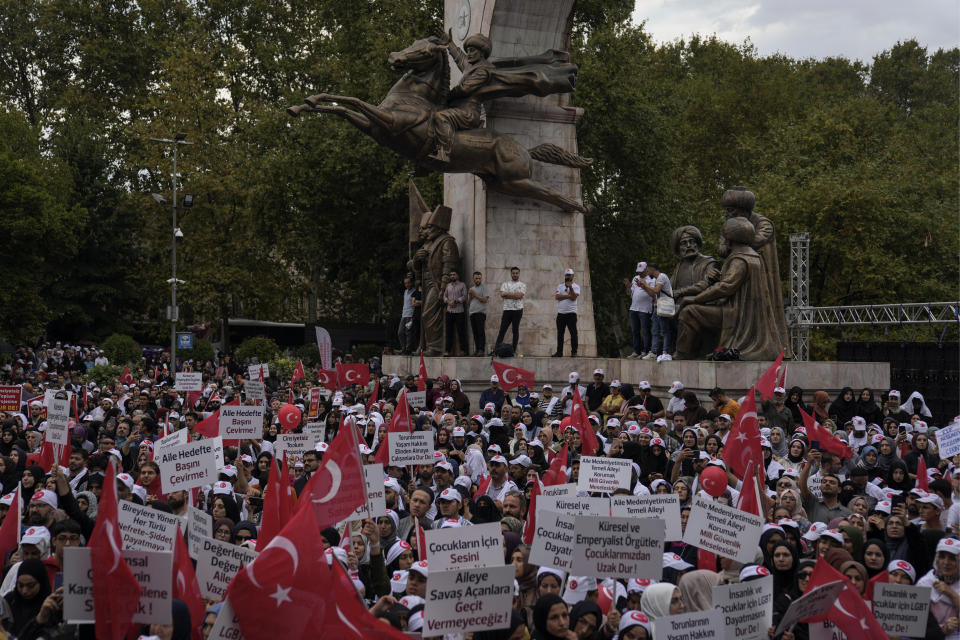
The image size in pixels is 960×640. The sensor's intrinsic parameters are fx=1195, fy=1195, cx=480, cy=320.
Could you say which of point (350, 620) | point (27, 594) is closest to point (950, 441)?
point (350, 620)

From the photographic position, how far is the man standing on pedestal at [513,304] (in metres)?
20.9

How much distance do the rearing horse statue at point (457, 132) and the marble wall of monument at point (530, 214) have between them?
0.29 metres

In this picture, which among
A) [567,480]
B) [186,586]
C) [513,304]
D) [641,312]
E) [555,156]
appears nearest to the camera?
[186,586]

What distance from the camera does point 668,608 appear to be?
714 centimetres

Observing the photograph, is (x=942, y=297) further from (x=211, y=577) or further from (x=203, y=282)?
(x=211, y=577)

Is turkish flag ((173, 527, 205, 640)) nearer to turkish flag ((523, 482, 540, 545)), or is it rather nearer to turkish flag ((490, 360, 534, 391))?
turkish flag ((523, 482, 540, 545))

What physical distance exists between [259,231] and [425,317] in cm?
1725

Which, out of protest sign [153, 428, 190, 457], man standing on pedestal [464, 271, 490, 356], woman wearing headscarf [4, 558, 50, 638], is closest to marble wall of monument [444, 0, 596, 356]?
man standing on pedestal [464, 271, 490, 356]

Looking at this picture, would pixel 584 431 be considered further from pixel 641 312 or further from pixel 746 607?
pixel 641 312

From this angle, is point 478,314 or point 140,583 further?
point 478,314

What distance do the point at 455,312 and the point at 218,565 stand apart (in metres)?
14.7

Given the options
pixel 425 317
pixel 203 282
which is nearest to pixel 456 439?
pixel 425 317

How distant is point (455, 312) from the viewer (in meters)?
21.8

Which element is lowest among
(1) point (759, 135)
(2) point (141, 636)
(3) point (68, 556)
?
(2) point (141, 636)
